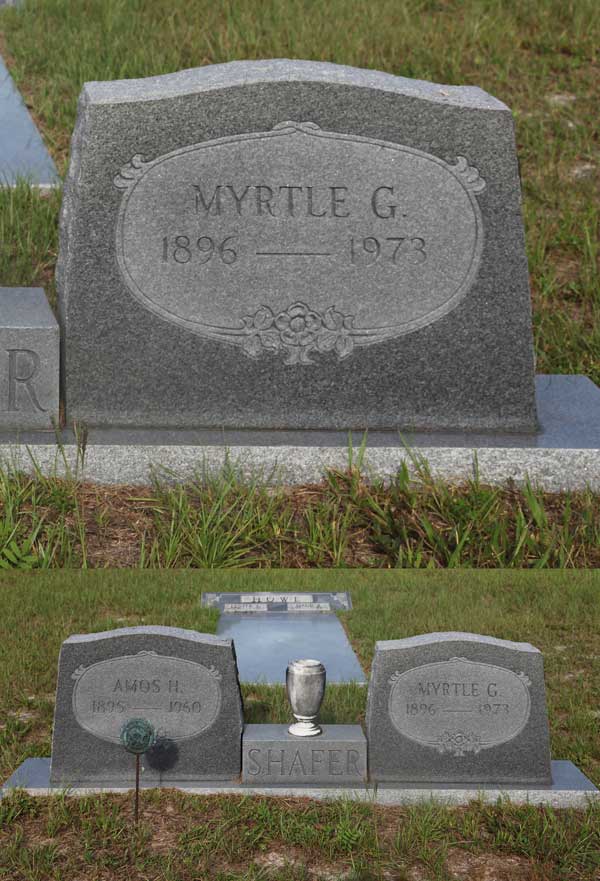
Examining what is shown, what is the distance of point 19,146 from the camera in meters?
10.4

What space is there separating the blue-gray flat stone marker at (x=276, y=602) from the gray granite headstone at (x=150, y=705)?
57.3 inches

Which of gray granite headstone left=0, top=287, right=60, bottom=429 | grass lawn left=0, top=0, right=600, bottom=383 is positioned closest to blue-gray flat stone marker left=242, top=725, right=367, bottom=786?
gray granite headstone left=0, top=287, right=60, bottom=429

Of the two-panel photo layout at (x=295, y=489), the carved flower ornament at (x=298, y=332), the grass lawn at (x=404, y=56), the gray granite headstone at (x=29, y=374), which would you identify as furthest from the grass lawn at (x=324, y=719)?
the grass lawn at (x=404, y=56)

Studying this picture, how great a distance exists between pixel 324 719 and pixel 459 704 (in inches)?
21.2

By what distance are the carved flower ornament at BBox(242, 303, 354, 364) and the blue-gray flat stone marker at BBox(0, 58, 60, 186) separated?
399 centimetres

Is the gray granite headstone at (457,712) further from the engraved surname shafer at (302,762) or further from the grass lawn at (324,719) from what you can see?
the grass lawn at (324,719)

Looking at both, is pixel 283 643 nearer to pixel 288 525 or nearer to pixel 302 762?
pixel 288 525

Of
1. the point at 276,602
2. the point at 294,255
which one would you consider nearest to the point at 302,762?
the point at 276,602

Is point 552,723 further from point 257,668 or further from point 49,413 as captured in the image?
point 49,413

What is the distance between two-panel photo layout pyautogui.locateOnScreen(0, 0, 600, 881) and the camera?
140 inches

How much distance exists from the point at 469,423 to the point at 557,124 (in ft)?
17.5

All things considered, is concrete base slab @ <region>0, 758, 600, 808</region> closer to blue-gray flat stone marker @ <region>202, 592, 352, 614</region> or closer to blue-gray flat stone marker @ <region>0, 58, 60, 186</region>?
blue-gray flat stone marker @ <region>202, 592, 352, 614</region>

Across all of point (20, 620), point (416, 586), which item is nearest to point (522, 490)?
point (416, 586)

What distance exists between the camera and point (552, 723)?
160 inches
